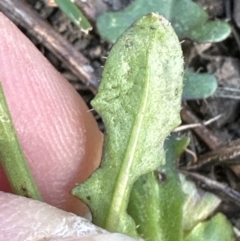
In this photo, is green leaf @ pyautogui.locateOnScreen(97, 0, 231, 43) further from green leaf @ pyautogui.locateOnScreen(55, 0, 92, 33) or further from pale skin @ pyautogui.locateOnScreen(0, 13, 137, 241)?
pale skin @ pyautogui.locateOnScreen(0, 13, 137, 241)

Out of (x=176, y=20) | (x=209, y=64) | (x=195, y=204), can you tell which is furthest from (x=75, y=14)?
(x=195, y=204)

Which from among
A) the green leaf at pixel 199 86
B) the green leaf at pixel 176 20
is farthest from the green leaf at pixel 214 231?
the green leaf at pixel 176 20

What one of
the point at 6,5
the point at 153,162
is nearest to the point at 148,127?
the point at 153,162

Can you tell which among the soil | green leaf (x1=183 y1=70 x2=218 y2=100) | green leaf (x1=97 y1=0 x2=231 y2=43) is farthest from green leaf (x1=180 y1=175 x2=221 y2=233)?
green leaf (x1=97 y1=0 x2=231 y2=43)

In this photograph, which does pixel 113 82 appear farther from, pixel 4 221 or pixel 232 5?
pixel 232 5

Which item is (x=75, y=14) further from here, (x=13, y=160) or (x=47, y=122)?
(x=13, y=160)
